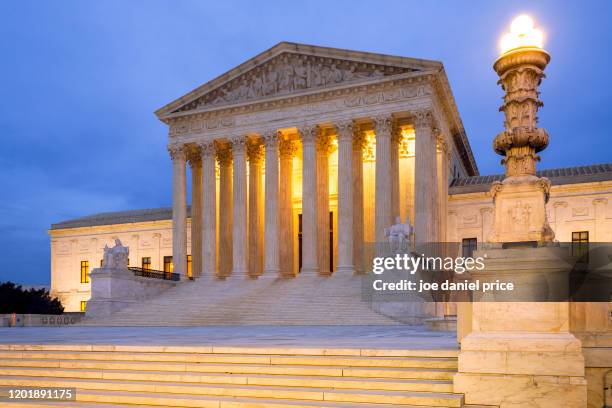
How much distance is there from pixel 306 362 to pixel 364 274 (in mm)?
27794

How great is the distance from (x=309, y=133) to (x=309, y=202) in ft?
15.2

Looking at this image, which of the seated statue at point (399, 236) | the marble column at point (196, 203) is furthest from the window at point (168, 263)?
the seated statue at point (399, 236)

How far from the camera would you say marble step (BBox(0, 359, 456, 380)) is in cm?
921

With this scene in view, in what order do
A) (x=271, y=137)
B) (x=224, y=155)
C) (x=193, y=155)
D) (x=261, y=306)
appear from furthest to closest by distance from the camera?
1. (x=193, y=155)
2. (x=224, y=155)
3. (x=271, y=137)
4. (x=261, y=306)

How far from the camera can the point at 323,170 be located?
135ft

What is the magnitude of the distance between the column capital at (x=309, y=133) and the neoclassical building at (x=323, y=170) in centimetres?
7

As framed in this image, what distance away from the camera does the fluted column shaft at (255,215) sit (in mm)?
43438

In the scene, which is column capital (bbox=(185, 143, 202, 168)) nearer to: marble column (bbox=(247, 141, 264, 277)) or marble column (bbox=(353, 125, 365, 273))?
marble column (bbox=(247, 141, 264, 277))

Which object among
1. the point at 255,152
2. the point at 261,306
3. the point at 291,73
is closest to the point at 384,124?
the point at 291,73

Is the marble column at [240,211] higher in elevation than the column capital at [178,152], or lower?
lower

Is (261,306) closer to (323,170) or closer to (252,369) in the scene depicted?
(323,170)

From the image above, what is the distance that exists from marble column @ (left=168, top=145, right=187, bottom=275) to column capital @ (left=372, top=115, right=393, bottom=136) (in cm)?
1545

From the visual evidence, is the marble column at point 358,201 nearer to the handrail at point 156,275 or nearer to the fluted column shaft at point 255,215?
the fluted column shaft at point 255,215

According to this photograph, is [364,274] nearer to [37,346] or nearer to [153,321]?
[153,321]
